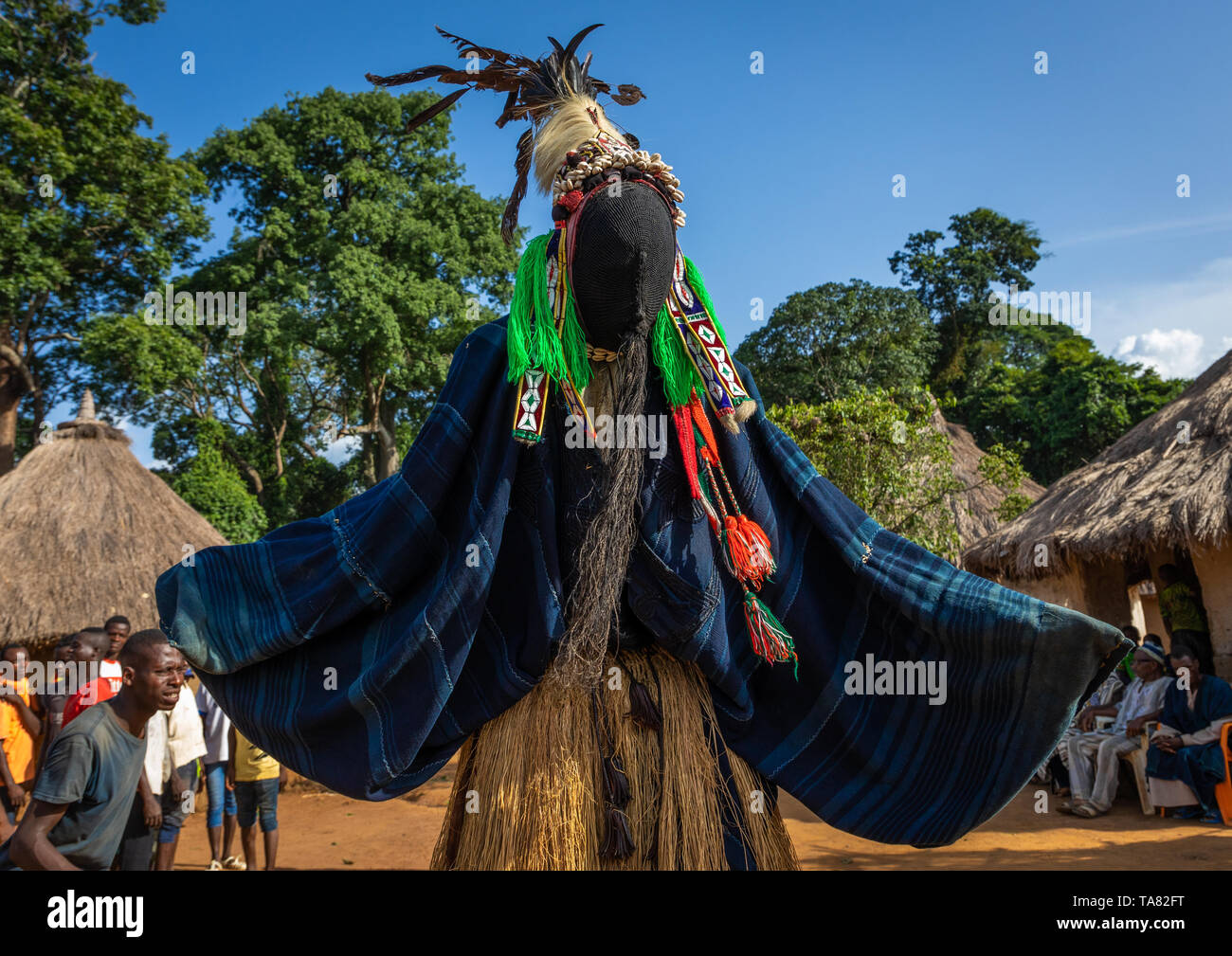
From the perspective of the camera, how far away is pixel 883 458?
30.4 ft

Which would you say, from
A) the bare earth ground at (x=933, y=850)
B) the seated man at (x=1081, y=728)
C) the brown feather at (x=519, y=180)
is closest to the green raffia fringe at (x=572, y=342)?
the brown feather at (x=519, y=180)

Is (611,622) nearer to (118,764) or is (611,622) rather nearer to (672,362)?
(672,362)

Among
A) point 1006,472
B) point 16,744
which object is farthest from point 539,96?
point 1006,472

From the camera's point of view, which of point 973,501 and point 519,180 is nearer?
point 519,180

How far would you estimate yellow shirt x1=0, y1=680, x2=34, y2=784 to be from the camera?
5.71 m

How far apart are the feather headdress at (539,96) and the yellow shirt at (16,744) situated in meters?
5.45

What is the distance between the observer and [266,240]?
809 inches

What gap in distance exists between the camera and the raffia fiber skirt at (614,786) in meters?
2.07

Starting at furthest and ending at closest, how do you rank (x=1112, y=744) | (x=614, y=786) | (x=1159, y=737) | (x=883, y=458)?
(x=883, y=458)
(x=1112, y=744)
(x=1159, y=737)
(x=614, y=786)

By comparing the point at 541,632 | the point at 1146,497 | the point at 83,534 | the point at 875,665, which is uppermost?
the point at 83,534

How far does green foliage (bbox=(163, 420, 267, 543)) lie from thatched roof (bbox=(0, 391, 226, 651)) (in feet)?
A: 16.7

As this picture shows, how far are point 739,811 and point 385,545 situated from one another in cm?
115

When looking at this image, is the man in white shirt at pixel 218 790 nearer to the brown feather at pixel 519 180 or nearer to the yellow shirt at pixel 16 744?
the yellow shirt at pixel 16 744

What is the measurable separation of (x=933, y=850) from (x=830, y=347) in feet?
49.6
